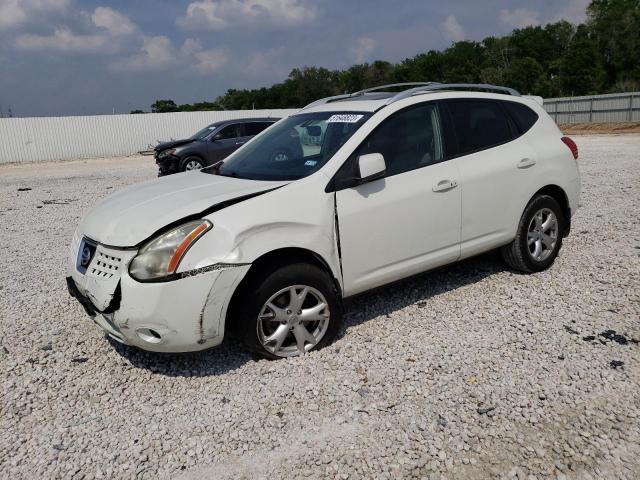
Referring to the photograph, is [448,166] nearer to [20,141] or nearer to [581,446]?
[581,446]

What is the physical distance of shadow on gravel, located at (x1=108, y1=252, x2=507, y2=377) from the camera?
3.82 metres

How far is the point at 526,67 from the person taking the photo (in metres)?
55.8

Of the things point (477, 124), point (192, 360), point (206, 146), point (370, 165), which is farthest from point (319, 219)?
point (206, 146)

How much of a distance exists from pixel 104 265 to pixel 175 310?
61 cm

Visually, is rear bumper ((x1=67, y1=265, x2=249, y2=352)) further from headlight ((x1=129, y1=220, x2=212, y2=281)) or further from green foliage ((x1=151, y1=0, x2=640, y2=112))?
green foliage ((x1=151, y1=0, x2=640, y2=112))

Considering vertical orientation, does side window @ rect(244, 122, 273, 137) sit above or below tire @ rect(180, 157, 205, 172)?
above

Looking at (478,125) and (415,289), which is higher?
(478,125)

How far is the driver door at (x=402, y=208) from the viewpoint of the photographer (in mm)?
3898

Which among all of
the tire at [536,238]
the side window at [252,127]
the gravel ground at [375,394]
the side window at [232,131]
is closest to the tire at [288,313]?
the gravel ground at [375,394]

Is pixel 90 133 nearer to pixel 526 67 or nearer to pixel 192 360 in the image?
pixel 192 360

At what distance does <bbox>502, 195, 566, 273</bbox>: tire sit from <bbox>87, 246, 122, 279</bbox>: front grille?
349cm

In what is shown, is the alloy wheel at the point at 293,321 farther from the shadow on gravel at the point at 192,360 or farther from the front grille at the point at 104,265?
the front grille at the point at 104,265

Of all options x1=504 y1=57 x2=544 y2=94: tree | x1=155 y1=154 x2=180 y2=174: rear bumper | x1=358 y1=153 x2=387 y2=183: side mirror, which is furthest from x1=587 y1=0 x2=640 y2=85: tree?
x1=358 y1=153 x2=387 y2=183: side mirror

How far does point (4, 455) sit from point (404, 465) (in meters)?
2.12
